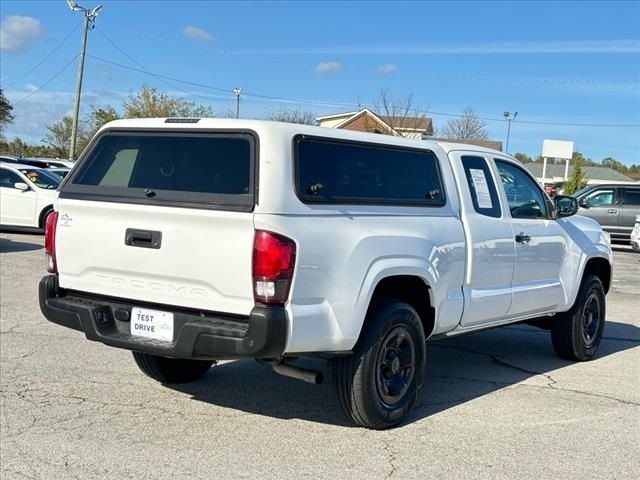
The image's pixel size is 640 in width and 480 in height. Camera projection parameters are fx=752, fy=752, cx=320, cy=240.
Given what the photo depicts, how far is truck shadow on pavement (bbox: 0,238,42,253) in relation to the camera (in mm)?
14131

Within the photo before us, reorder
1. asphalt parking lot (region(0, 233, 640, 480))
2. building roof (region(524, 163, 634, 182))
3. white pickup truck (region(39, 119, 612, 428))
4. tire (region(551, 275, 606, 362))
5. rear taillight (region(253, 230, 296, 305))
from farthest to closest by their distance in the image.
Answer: building roof (region(524, 163, 634, 182)), tire (region(551, 275, 606, 362)), asphalt parking lot (region(0, 233, 640, 480)), white pickup truck (region(39, 119, 612, 428)), rear taillight (region(253, 230, 296, 305))

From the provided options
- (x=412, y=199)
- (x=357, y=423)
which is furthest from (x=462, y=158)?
(x=357, y=423)

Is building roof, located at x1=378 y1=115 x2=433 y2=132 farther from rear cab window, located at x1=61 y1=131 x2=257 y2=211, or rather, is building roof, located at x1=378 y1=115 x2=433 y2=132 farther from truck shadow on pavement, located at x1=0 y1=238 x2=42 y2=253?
rear cab window, located at x1=61 y1=131 x2=257 y2=211

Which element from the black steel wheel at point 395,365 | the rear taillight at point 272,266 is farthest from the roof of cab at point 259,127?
the black steel wheel at point 395,365

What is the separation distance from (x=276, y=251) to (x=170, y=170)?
1.09 metres

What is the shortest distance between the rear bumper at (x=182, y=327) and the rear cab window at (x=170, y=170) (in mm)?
647

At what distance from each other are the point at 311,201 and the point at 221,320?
2.87 ft

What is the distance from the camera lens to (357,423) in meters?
5.05

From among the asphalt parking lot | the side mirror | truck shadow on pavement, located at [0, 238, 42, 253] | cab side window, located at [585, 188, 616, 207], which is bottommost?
truck shadow on pavement, located at [0, 238, 42, 253]

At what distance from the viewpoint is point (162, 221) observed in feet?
14.8

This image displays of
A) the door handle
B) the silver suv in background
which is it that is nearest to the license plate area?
the door handle

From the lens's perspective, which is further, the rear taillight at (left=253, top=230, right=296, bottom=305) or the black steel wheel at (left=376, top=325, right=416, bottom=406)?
the black steel wheel at (left=376, top=325, right=416, bottom=406)

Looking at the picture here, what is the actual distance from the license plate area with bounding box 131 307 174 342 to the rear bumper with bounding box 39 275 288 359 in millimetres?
34

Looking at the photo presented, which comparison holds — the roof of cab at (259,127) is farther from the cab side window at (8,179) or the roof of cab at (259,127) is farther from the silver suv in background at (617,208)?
the silver suv in background at (617,208)
